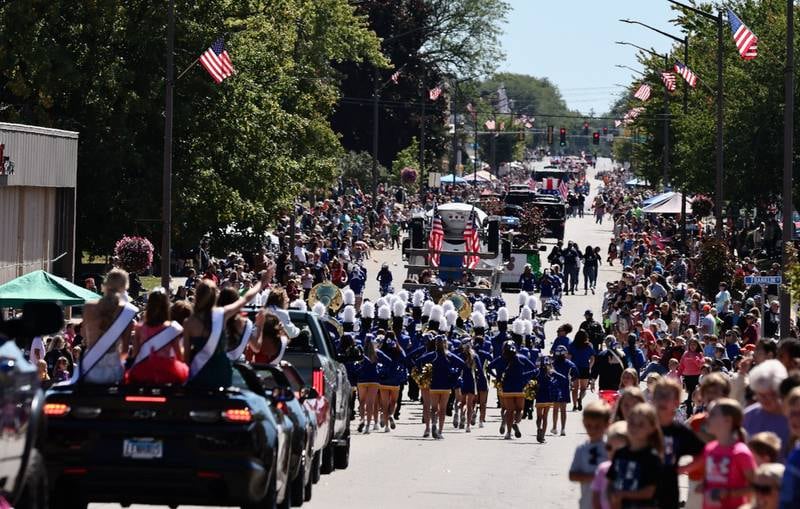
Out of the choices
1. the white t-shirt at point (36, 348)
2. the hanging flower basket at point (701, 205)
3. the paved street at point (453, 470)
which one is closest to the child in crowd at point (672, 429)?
the paved street at point (453, 470)

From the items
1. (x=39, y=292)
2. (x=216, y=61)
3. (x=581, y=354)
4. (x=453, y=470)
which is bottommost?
(x=453, y=470)

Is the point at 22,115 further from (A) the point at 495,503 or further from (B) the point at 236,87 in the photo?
(A) the point at 495,503

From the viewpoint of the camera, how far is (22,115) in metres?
44.5

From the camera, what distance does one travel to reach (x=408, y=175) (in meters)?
97.5

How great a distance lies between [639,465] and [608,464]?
1.04 feet

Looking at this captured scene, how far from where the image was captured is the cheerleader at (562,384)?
26719 mm

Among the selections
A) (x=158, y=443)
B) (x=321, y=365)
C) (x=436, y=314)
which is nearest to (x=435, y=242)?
(x=436, y=314)

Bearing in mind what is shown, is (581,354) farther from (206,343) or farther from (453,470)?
(206,343)

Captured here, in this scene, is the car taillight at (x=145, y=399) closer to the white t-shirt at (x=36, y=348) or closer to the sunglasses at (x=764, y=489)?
the sunglasses at (x=764, y=489)

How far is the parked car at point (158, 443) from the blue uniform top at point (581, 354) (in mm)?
16778

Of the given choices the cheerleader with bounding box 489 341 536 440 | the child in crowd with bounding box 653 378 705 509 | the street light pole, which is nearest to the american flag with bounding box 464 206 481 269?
the street light pole

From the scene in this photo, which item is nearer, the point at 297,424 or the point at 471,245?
the point at 297,424

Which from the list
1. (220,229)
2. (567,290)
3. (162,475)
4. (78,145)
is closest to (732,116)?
(567,290)

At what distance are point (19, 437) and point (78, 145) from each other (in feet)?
115
